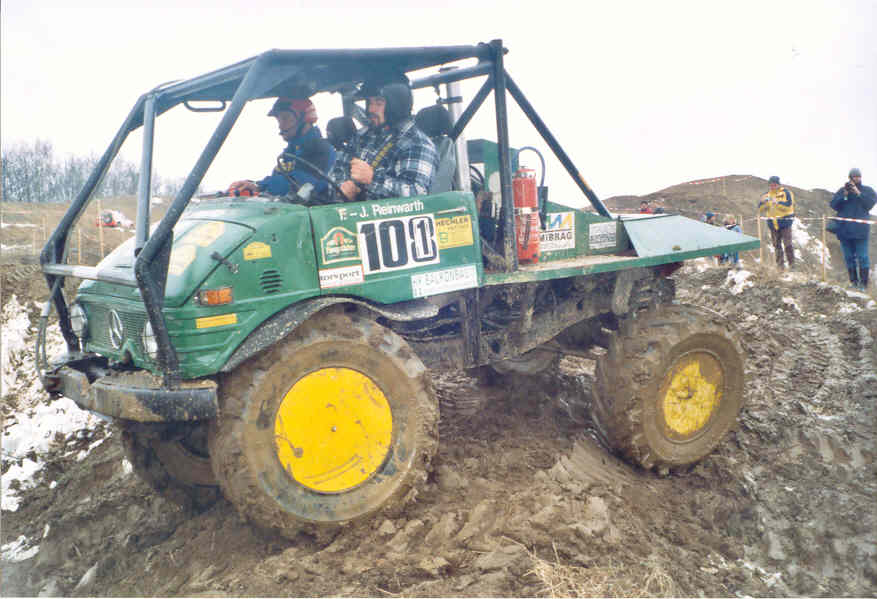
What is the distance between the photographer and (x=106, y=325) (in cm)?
396

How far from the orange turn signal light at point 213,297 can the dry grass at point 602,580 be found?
2.06 metres

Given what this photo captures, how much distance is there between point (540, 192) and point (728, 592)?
2819 millimetres

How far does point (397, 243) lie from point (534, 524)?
5.84ft

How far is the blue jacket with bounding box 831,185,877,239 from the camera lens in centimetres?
1079

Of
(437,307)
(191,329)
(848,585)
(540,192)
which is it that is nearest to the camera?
(191,329)

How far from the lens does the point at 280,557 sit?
347 centimetres

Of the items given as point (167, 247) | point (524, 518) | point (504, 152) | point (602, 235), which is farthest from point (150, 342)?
point (602, 235)

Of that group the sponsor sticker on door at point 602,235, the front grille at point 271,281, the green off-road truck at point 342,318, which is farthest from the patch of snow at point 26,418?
the sponsor sticker on door at point 602,235

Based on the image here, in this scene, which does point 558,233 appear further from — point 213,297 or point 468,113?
point 213,297

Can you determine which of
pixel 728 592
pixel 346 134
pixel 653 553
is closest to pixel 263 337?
pixel 346 134

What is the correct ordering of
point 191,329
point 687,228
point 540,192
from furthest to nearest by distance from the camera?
point 687,228, point 540,192, point 191,329

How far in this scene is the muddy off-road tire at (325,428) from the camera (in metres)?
3.37

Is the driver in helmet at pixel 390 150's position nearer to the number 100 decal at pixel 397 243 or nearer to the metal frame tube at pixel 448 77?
the number 100 decal at pixel 397 243

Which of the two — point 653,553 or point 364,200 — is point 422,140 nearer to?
point 364,200
